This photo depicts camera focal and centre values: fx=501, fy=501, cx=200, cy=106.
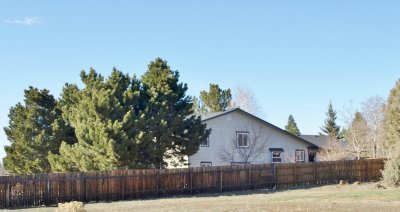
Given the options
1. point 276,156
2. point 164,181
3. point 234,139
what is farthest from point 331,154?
point 164,181

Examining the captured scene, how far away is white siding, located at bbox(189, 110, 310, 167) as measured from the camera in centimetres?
4250

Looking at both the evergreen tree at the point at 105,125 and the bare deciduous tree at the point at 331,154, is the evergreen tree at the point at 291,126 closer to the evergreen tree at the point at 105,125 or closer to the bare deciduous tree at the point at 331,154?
the bare deciduous tree at the point at 331,154

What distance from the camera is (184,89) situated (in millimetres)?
34312

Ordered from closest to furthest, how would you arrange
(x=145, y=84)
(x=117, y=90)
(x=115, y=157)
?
(x=115, y=157) < (x=117, y=90) < (x=145, y=84)

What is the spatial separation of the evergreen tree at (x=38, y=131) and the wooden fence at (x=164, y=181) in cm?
1057

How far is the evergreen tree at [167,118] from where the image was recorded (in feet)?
103

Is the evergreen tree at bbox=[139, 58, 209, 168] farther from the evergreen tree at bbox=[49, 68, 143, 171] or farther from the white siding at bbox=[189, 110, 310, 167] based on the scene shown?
the white siding at bbox=[189, 110, 310, 167]

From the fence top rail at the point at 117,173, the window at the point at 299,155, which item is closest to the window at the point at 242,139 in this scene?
the window at the point at 299,155

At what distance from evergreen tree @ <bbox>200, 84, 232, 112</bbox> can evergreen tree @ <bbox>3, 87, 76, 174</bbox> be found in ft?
102

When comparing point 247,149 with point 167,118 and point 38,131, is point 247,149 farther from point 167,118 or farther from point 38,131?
point 38,131

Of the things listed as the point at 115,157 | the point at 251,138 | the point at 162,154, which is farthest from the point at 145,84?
the point at 251,138

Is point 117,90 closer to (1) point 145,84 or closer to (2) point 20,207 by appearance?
(1) point 145,84

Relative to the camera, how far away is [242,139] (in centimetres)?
4484

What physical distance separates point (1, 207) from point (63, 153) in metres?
8.87
